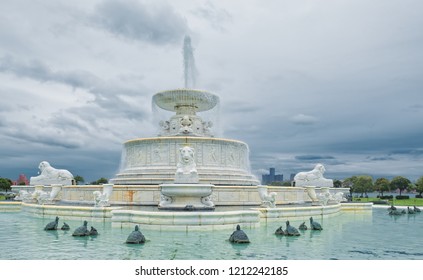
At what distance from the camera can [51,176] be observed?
24.0 m

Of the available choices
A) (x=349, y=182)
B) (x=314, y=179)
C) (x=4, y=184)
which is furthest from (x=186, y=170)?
(x=349, y=182)

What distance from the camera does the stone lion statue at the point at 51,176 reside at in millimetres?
23922

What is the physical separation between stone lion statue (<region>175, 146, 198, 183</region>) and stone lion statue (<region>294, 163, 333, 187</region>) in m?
11.2

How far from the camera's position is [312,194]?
835 inches

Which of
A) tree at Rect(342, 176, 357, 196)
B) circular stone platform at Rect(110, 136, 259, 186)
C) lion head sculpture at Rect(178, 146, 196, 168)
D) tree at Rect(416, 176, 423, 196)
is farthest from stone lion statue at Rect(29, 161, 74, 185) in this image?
tree at Rect(342, 176, 357, 196)

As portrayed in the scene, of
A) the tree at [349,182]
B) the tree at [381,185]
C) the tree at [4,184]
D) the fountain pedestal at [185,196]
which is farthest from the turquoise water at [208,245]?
the tree at [349,182]

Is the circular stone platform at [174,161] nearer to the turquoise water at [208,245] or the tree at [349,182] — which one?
the turquoise water at [208,245]

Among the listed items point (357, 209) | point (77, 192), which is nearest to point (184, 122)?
point (77, 192)

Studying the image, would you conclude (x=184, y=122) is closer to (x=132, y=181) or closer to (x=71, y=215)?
(x=132, y=181)

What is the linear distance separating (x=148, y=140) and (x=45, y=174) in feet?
24.9

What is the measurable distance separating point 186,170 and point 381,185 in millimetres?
45657

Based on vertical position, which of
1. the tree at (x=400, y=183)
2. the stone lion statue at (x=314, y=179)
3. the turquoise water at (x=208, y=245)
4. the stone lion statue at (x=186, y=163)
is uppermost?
the stone lion statue at (x=186, y=163)

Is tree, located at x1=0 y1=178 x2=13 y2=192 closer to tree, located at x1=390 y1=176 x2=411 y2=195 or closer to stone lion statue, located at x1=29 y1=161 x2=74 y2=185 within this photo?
stone lion statue, located at x1=29 y1=161 x2=74 y2=185

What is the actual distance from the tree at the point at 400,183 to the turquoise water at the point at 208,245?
43.2 meters
